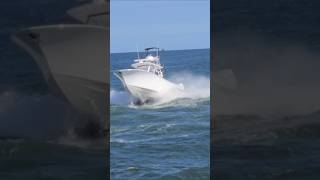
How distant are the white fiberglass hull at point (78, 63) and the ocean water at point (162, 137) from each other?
4801mm

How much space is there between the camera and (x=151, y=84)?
18.2m

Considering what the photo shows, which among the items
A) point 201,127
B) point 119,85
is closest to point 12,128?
point 201,127

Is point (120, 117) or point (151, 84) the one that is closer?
point (120, 117)

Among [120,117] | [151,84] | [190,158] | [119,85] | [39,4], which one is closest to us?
[39,4]

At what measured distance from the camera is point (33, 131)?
275 cm

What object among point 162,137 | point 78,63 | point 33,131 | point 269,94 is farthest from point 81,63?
point 162,137

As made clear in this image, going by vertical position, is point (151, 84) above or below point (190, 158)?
above

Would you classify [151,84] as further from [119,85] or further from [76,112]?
[76,112]

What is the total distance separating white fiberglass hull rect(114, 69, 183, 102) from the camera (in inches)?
699

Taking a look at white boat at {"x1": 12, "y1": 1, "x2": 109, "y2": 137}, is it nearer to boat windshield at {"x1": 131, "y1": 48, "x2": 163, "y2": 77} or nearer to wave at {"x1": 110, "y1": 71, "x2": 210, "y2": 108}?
Result: wave at {"x1": 110, "y1": 71, "x2": 210, "y2": 108}

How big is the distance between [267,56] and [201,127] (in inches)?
448

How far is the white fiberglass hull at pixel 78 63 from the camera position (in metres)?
2.73

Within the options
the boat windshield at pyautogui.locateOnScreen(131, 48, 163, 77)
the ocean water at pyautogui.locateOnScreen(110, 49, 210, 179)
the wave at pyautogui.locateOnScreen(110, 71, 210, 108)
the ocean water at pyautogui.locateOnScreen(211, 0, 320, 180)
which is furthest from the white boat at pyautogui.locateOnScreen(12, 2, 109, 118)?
the boat windshield at pyautogui.locateOnScreen(131, 48, 163, 77)

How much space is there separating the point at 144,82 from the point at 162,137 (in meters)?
4.71
